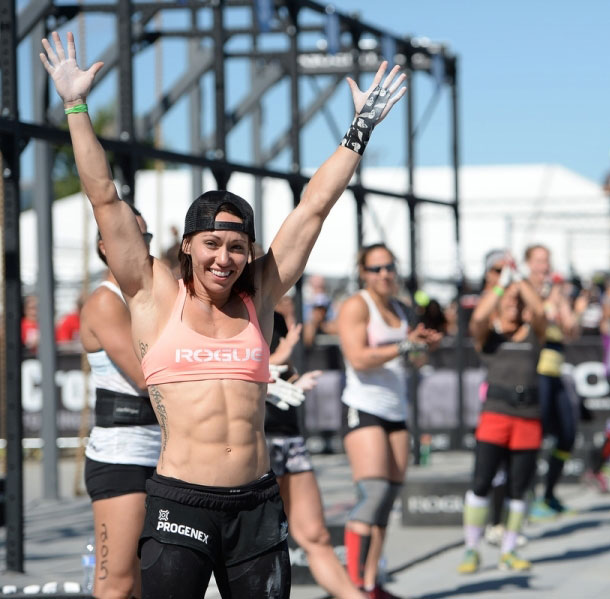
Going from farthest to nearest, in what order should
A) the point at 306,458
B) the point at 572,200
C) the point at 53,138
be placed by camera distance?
the point at 572,200 → the point at 53,138 → the point at 306,458

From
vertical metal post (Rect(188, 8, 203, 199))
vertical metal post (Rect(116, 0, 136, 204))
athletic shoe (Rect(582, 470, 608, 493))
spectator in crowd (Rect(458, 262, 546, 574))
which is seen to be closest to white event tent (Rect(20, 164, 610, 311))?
vertical metal post (Rect(188, 8, 203, 199))

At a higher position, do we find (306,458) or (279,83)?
(279,83)

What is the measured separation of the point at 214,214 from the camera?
398 cm

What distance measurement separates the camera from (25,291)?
20.8 metres

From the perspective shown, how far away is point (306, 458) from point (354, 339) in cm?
98

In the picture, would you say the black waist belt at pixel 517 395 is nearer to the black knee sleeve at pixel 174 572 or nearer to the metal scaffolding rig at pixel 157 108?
the metal scaffolding rig at pixel 157 108

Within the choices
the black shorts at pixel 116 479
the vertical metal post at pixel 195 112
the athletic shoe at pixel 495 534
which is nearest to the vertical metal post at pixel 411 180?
the vertical metal post at pixel 195 112

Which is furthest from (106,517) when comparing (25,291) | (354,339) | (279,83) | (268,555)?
(25,291)

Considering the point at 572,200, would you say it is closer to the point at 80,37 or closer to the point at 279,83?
the point at 279,83

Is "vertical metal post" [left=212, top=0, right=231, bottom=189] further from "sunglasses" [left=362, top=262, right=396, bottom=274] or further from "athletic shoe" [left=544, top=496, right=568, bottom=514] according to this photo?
"athletic shoe" [left=544, top=496, right=568, bottom=514]

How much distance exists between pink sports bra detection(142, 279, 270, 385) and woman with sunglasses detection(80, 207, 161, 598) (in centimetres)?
98

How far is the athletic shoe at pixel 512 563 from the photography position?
841 centimetres

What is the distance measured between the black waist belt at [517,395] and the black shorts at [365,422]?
1513 millimetres

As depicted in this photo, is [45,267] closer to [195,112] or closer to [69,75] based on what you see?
[195,112]
